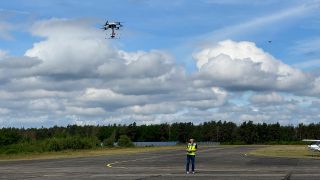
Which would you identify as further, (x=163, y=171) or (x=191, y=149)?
(x=191, y=149)

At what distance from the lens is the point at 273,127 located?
625 feet

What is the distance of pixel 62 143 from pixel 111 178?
189 feet

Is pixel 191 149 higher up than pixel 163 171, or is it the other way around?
pixel 191 149

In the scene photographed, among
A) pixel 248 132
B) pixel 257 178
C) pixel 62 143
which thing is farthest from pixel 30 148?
pixel 248 132

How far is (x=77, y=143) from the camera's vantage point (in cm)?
8412

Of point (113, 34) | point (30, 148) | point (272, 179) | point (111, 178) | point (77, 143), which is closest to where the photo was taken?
point (272, 179)

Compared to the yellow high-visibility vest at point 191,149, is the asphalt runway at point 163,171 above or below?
below

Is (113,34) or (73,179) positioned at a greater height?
(113,34)

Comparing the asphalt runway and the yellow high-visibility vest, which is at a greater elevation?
the yellow high-visibility vest

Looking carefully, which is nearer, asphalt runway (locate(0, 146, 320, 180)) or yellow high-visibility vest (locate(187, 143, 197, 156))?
asphalt runway (locate(0, 146, 320, 180))

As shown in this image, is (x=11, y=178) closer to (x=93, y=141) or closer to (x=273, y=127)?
(x=93, y=141)

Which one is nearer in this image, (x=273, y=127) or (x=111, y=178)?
(x=111, y=178)

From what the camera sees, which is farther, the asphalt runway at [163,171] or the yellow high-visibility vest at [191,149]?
→ the yellow high-visibility vest at [191,149]

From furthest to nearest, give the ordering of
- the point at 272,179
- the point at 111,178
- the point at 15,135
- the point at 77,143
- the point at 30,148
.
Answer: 1. the point at 15,135
2. the point at 77,143
3. the point at 30,148
4. the point at 111,178
5. the point at 272,179
